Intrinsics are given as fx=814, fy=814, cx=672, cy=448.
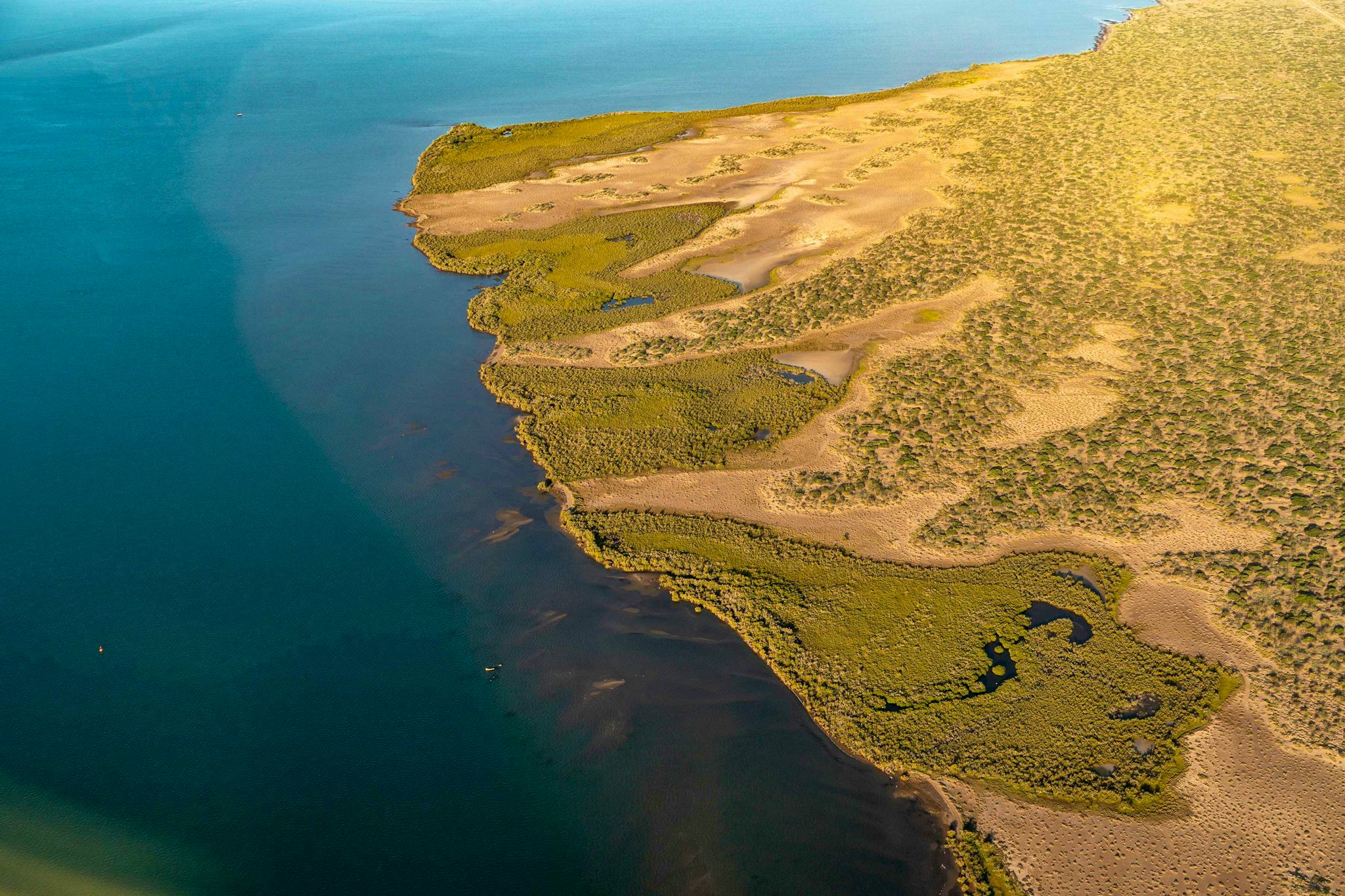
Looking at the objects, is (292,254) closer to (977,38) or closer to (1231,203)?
(1231,203)

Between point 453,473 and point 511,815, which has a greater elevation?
point 453,473

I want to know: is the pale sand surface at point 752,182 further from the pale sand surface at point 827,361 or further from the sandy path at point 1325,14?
the sandy path at point 1325,14

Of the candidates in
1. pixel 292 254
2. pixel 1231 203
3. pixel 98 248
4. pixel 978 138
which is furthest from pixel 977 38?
pixel 98 248

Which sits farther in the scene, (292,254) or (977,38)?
(977,38)

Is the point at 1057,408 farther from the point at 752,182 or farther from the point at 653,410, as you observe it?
the point at 752,182

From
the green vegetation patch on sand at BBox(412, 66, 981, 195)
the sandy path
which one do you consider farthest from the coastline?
the sandy path

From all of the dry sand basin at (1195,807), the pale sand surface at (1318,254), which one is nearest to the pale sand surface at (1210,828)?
the dry sand basin at (1195,807)

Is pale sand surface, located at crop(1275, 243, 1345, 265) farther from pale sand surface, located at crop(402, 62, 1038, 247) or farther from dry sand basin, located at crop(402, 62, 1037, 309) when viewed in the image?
pale sand surface, located at crop(402, 62, 1038, 247)
